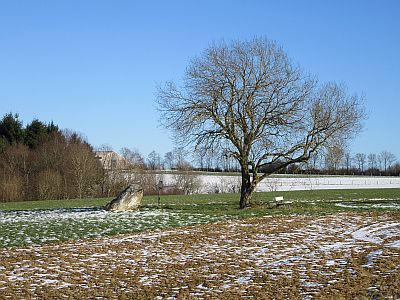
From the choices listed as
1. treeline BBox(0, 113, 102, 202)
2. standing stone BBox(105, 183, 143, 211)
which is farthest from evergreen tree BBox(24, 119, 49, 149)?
standing stone BBox(105, 183, 143, 211)

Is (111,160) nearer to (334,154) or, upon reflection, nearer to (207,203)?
(207,203)

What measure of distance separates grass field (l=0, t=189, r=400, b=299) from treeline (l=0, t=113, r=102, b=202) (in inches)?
1233

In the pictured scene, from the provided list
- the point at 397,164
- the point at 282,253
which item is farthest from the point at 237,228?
the point at 397,164

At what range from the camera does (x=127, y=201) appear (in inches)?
1150

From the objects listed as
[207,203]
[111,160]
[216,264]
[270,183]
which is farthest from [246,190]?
[270,183]

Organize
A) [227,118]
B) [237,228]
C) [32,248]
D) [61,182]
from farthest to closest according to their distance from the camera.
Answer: [61,182]
[227,118]
[237,228]
[32,248]

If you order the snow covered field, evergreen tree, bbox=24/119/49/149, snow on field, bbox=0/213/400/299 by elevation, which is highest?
evergreen tree, bbox=24/119/49/149

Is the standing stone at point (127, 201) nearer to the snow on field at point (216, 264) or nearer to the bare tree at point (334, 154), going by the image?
the snow on field at point (216, 264)

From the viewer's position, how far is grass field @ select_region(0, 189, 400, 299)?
9750 mm

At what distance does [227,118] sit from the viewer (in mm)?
27766

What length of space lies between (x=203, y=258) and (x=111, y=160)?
54.2m

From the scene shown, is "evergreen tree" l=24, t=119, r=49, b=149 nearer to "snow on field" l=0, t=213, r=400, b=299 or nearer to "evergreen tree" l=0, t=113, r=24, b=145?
"evergreen tree" l=0, t=113, r=24, b=145

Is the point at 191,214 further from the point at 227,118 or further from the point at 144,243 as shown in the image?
the point at 144,243

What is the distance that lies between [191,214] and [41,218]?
7.67m
